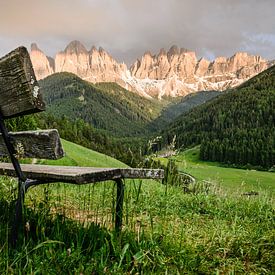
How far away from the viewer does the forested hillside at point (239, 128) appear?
130m

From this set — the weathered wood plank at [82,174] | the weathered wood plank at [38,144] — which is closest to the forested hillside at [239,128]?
the weathered wood plank at [82,174]

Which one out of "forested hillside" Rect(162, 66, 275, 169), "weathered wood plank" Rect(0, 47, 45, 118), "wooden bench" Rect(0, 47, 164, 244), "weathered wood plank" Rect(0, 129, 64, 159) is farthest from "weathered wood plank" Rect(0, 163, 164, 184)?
"forested hillside" Rect(162, 66, 275, 169)

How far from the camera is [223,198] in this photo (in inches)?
305

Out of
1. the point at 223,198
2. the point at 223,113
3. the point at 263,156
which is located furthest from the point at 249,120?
the point at 223,198

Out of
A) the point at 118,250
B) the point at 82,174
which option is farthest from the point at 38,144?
the point at 118,250

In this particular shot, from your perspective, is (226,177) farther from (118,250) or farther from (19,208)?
(19,208)

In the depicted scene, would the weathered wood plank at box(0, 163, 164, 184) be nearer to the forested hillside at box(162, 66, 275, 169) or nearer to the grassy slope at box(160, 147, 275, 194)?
the grassy slope at box(160, 147, 275, 194)

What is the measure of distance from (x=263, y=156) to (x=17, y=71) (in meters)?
127

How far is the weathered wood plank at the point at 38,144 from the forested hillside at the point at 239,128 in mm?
114324

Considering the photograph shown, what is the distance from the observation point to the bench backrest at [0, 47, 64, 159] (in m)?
2.60

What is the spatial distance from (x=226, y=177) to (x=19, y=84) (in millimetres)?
64533

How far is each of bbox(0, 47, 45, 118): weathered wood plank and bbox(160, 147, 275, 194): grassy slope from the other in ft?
8.69

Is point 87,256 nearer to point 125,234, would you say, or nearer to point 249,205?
point 125,234

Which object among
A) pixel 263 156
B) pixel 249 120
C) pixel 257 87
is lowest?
pixel 263 156
